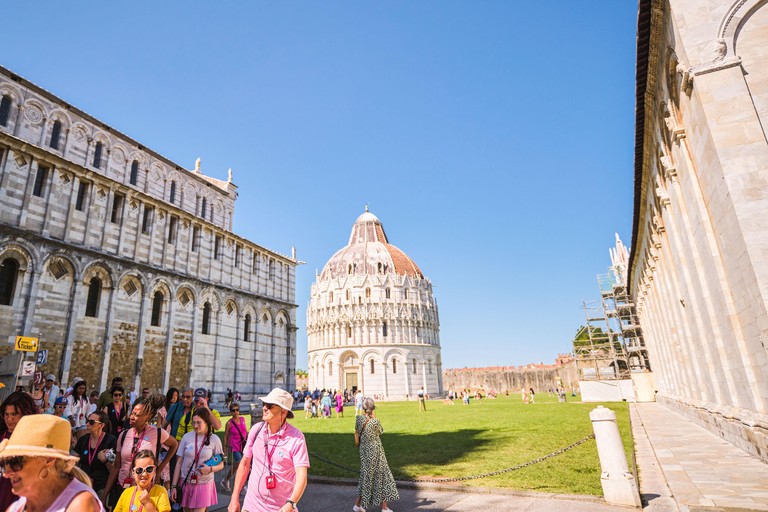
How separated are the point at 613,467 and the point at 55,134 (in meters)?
26.4

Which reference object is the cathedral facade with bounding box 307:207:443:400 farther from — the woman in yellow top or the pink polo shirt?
the woman in yellow top

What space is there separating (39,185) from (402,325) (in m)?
50.5

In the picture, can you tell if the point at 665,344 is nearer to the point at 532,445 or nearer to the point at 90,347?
the point at 532,445

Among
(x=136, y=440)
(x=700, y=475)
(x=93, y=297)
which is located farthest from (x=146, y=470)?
(x=93, y=297)

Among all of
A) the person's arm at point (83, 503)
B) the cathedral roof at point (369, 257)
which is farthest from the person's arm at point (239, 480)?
the cathedral roof at point (369, 257)

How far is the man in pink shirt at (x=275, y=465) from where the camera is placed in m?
3.82

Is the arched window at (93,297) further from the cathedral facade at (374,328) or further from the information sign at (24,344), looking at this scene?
the cathedral facade at (374,328)

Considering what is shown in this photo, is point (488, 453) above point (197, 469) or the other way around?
the other way around

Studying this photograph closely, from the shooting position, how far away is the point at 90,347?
742 inches

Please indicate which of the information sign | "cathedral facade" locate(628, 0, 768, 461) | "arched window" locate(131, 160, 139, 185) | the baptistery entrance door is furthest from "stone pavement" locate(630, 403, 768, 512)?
the baptistery entrance door

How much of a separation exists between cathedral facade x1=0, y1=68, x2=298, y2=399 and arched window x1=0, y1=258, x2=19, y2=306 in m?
0.04

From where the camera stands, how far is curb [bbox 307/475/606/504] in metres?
6.45

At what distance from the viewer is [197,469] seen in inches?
191

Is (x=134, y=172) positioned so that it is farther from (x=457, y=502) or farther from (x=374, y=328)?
(x=374, y=328)
